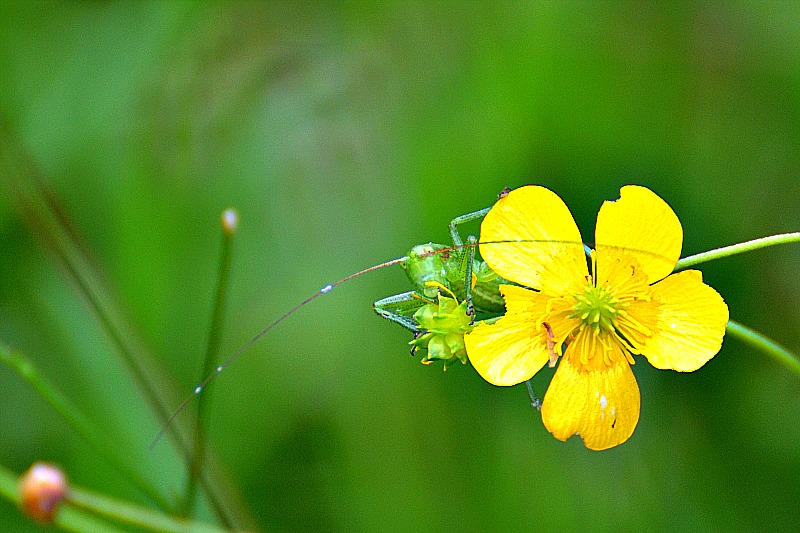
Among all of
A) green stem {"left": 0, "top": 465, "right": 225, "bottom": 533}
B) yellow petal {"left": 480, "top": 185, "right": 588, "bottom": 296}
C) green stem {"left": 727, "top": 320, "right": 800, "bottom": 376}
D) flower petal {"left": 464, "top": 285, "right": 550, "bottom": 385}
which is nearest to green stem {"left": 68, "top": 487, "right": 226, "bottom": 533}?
green stem {"left": 0, "top": 465, "right": 225, "bottom": 533}

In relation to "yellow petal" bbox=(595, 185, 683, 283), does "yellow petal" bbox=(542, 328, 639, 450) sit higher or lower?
lower

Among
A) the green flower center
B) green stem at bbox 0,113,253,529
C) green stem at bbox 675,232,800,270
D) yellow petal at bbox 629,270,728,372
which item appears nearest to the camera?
green stem at bbox 675,232,800,270

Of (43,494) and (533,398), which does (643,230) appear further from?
(43,494)

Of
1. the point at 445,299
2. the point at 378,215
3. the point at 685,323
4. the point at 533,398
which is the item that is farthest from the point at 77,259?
the point at 685,323

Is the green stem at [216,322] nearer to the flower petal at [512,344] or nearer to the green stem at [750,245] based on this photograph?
the flower petal at [512,344]

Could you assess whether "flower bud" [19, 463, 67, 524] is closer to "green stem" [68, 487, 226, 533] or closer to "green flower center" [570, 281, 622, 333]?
"green stem" [68, 487, 226, 533]

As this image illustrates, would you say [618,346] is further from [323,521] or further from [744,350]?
[323,521]
